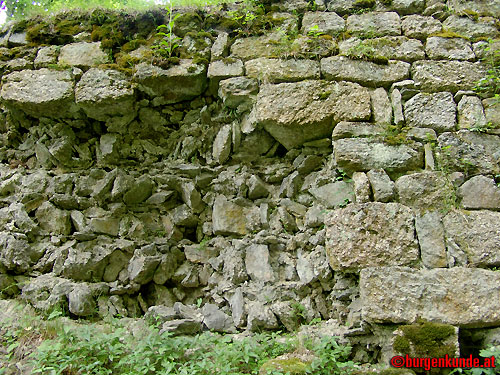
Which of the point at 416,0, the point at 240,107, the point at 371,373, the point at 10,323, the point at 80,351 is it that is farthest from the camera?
the point at 416,0

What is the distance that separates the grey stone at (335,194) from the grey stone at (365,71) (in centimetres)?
108

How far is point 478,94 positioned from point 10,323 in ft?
14.2

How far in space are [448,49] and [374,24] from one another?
763mm

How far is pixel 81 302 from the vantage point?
3252 mm

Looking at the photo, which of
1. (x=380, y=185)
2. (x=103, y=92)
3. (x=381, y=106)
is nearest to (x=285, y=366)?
(x=380, y=185)

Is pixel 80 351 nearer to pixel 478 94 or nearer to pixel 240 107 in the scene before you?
pixel 240 107

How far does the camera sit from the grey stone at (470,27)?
12.6 ft

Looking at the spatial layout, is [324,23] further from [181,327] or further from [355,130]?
[181,327]

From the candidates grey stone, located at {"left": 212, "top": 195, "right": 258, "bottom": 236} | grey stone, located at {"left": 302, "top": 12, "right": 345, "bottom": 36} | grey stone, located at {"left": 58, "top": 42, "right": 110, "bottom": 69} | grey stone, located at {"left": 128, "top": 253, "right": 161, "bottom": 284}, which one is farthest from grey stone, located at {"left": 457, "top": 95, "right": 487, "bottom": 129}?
grey stone, located at {"left": 58, "top": 42, "right": 110, "bottom": 69}

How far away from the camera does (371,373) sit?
2.35 metres

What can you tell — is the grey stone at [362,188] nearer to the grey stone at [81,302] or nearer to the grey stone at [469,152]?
the grey stone at [469,152]

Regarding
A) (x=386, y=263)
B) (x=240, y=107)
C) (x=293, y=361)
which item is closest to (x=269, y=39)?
(x=240, y=107)

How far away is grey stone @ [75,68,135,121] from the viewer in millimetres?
3793

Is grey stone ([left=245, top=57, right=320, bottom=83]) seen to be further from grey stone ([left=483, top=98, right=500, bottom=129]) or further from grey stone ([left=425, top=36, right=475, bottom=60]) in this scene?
grey stone ([left=483, top=98, right=500, bottom=129])
